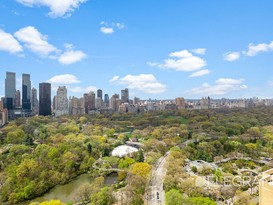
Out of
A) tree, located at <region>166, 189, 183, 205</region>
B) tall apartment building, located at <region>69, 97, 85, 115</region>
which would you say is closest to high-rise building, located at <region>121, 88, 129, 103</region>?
tall apartment building, located at <region>69, 97, 85, 115</region>

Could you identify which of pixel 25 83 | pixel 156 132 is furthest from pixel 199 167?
pixel 25 83

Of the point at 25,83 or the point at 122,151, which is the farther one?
the point at 25,83

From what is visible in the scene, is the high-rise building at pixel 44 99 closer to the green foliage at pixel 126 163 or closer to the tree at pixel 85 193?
the green foliage at pixel 126 163

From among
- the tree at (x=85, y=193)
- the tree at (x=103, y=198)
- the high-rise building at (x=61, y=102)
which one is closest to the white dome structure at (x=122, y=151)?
the tree at (x=85, y=193)

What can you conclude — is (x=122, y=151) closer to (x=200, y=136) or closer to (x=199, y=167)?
(x=199, y=167)

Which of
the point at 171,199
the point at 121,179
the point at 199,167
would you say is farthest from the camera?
the point at 199,167
